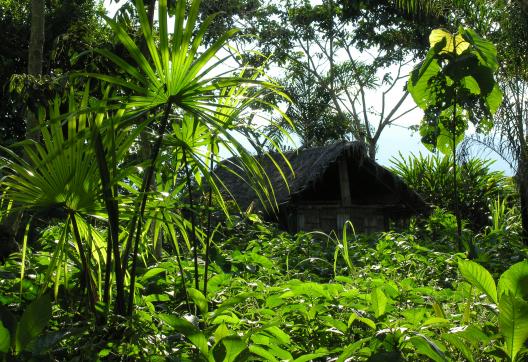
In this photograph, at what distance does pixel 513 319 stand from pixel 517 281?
195 mm

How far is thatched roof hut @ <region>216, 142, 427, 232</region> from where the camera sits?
437 inches

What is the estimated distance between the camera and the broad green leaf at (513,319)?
1736 mm

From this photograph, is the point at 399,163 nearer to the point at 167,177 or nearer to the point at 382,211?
the point at 382,211

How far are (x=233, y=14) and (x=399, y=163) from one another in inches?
265

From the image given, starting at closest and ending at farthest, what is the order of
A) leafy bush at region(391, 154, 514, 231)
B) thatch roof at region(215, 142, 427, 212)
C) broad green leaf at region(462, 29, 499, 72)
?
broad green leaf at region(462, 29, 499, 72) → thatch roof at region(215, 142, 427, 212) → leafy bush at region(391, 154, 514, 231)

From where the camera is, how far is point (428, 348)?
68.6 inches

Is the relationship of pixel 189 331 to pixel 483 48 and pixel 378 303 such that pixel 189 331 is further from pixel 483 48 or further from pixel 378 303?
pixel 483 48

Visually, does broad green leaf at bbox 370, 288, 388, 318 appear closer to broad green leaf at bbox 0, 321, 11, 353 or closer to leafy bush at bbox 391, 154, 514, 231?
broad green leaf at bbox 0, 321, 11, 353

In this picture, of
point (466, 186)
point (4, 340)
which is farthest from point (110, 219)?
point (466, 186)

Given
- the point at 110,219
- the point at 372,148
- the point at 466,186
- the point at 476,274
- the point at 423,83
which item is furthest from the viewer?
the point at 372,148

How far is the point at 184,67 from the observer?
209 centimetres

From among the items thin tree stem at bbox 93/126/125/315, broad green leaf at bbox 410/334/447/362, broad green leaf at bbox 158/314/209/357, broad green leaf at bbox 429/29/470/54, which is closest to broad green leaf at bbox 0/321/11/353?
broad green leaf at bbox 158/314/209/357

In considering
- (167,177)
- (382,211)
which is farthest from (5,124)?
(167,177)

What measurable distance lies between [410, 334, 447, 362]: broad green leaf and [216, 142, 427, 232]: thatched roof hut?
8697 mm
